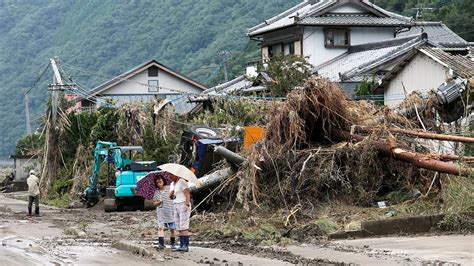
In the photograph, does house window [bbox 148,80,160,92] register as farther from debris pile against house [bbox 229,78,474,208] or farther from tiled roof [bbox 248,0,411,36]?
debris pile against house [bbox 229,78,474,208]

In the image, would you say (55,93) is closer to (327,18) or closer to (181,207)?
(327,18)

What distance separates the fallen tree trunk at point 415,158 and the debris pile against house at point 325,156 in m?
0.03

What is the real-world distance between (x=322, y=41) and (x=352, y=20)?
8.19 ft

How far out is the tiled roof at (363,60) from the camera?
41406 millimetres

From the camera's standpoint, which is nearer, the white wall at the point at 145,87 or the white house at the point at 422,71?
the white house at the point at 422,71

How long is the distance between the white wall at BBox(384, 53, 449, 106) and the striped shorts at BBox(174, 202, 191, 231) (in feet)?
53.4

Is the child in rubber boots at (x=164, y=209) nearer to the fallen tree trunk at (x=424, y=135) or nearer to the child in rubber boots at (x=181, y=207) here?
the child in rubber boots at (x=181, y=207)

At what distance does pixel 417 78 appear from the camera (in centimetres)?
3133

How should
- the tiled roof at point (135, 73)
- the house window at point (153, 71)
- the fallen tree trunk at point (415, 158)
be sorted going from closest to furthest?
the fallen tree trunk at point (415, 158), the tiled roof at point (135, 73), the house window at point (153, 71)

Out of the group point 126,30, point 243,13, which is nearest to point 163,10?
point 126,30

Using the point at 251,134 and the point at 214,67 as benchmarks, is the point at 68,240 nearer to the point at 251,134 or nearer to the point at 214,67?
the point at 251,134

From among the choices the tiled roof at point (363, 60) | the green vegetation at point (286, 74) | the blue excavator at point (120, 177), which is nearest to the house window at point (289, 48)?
the tiled roof at point (363, 60)

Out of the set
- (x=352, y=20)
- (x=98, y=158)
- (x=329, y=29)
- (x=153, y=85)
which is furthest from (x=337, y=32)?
(x=98, y=158)

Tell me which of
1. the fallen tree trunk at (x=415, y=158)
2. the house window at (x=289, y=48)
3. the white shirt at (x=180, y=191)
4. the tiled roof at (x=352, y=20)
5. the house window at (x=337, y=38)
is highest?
the tiled roof at (x=352, y=20)
